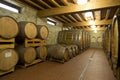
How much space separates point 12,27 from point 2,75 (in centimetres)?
139

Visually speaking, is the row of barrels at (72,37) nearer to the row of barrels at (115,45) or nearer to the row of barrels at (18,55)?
the row of barrels at (18,55)

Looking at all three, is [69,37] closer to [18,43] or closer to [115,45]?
[18,43]

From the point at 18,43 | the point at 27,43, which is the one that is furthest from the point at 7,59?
the point at 18,43

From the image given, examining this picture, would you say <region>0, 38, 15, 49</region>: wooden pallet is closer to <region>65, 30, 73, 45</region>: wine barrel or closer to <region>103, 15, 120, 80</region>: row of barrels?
<region>103, 15, 120, 80</region>: row of barrels

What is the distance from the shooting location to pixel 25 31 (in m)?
3.61

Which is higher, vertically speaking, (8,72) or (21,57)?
(21,57)

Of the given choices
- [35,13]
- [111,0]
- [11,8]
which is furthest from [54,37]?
[111,0]

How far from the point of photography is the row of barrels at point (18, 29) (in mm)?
2789

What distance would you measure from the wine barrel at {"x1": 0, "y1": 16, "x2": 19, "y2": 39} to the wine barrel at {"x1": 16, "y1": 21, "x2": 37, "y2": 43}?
17.5 inches

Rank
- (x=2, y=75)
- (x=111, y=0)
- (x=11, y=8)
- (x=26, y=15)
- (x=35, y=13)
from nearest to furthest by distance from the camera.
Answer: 1. (x=2, y=75)
2. (x=111, y=0)
3. (x=11, y=8)
4. (x=26, y=15)
5. (x=35, y=13)

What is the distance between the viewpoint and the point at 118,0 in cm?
376

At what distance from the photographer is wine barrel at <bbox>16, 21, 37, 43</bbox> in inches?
141

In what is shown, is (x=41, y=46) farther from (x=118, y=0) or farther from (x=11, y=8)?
(x=118, y=0)

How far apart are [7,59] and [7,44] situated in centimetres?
42
